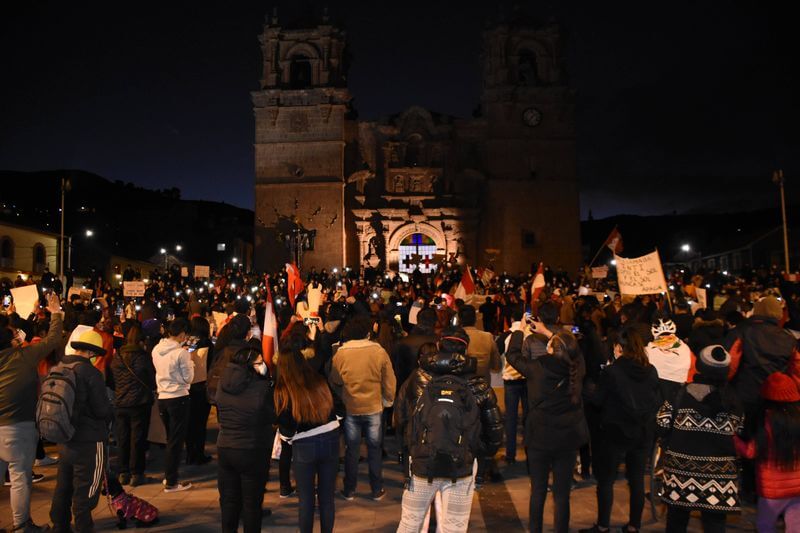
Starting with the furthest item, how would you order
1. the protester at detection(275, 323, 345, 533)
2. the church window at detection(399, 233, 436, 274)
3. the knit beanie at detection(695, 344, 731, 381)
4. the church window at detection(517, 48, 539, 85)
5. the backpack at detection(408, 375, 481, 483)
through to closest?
the church window at detection(517, 48, 539, 85)
the church window at detection(399, 233, 436, 274)
the protester at detection(275, 323, 345, 533)
the knit beanie at detection(695, 344, 731, 381)
the backpack at detection(408, 375, 481, 483)

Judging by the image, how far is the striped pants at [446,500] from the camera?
4.47m

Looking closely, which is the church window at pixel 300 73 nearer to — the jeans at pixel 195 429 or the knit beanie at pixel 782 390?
the jeans at pixel 195 429

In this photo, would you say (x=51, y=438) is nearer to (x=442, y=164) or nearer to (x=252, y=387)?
(x=252, y=387)

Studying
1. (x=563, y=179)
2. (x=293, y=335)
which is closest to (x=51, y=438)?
(x=293, y=335)

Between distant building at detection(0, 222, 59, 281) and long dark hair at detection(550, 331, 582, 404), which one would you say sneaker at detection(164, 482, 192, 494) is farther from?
distant building at detection(0, 222, 59, 281)

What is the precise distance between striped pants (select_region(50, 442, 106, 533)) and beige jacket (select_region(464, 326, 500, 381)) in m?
3.90

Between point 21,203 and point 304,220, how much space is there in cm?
3127

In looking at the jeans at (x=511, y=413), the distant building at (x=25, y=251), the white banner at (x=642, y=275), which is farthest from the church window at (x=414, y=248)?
the jeans at (x=511, y=413)

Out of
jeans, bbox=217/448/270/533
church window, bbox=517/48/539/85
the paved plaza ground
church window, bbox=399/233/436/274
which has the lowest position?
the paved plaza ground

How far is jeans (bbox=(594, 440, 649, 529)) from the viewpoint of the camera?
558cm

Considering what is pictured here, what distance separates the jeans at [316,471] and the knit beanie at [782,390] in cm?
326

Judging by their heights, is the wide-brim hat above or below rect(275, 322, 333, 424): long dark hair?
above

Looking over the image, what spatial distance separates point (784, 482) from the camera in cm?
452

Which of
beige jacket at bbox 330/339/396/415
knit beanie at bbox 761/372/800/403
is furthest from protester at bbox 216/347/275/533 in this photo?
knit beanie at bbox 761/372/800/403
